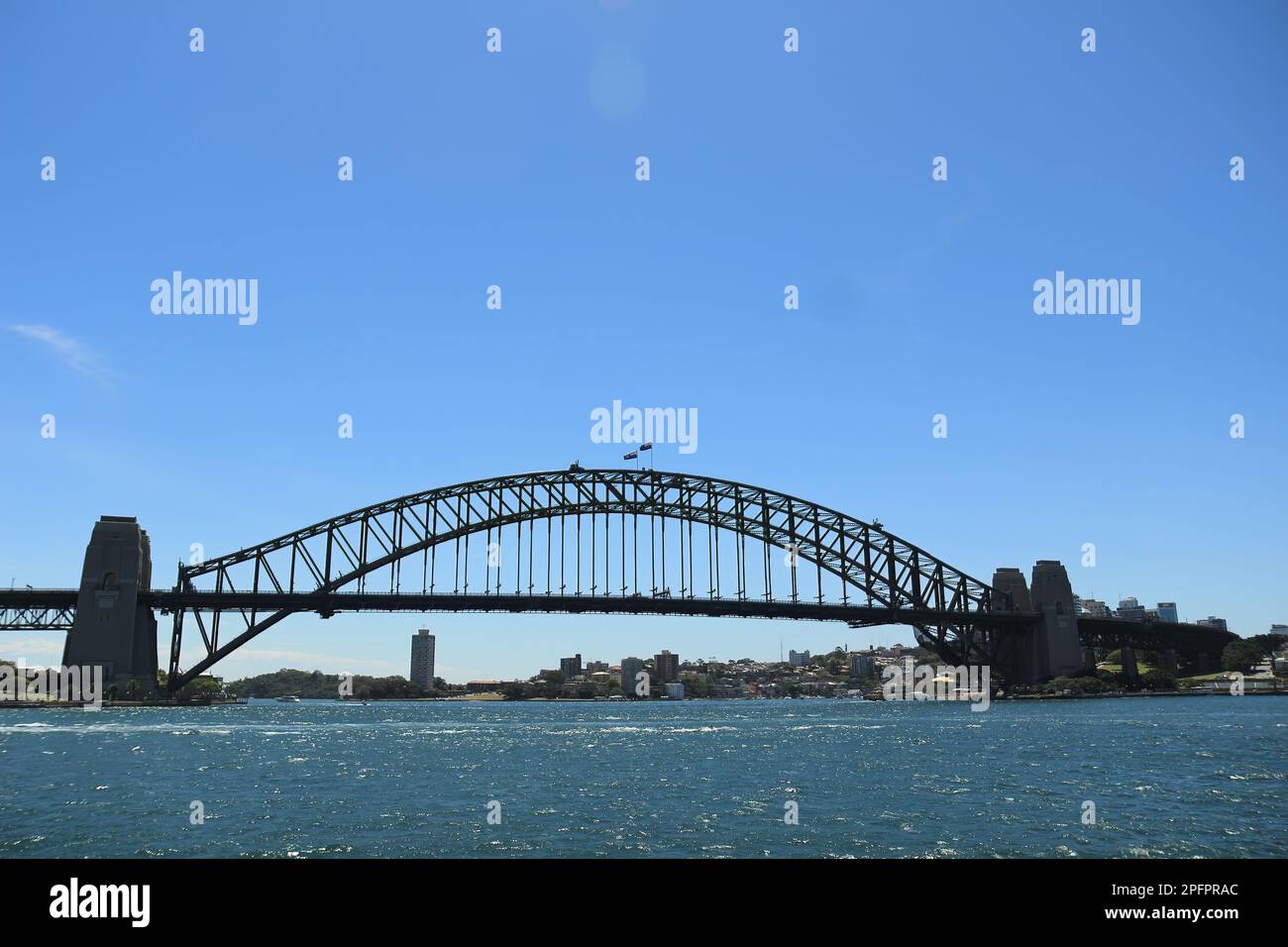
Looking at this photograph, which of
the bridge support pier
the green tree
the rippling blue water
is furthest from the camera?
the green tree

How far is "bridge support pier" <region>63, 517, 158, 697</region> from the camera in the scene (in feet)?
310

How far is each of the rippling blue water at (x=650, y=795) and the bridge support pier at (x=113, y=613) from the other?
1526 inches

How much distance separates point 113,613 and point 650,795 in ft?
268

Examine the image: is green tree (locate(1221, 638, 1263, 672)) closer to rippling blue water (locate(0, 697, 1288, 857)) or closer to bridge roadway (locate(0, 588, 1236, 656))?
bridge roadway (locate(0, 588, 1236, 656))

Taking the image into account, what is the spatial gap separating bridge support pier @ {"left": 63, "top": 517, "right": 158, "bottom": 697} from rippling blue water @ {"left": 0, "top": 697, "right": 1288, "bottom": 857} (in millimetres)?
38750

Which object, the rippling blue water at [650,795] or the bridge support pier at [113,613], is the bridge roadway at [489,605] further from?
the rippling blue water at [650,795]

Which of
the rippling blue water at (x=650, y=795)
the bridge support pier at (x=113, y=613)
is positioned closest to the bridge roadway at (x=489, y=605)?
the bridge support pier at (x=113, y=613)

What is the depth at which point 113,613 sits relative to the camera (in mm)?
95062

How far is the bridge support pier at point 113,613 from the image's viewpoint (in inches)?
3716

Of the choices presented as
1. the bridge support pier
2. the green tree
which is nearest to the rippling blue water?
the bridge support pier

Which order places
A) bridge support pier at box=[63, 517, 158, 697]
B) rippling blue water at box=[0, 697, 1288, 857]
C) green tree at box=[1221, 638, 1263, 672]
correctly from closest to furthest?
rippling blue water at box=[0, 697, 1288, 857] → bridge support pier at box=[63, 517, 158, 697] → green tree at box=[1221, 638, 1263, 672]
